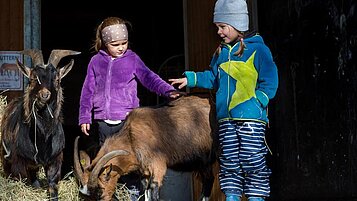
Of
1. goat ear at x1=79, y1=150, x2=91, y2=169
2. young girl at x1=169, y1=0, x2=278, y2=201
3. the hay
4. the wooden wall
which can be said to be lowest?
the hay

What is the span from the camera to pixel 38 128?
6023 millimetres

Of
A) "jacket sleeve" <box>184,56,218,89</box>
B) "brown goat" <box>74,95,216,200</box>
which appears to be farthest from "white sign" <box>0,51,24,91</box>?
"jacket sleeve" <box>184,56,218,89</box>

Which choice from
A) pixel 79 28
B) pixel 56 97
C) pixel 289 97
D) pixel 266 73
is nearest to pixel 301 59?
pixel 289 97

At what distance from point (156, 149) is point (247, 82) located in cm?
106

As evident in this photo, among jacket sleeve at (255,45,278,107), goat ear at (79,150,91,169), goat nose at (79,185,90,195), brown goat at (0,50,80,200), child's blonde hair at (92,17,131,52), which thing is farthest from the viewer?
child's blonde hair at (92,17,131,52)

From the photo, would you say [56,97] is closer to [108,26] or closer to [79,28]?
[108,26]

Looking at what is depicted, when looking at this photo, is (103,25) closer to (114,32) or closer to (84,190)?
(114,32)

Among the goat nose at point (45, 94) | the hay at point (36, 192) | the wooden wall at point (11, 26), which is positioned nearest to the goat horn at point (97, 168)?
the hay at point (36, 192)

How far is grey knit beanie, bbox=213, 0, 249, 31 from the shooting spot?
5348 millimetres

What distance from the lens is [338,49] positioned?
686 cm

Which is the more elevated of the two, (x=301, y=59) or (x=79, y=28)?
(x=79, y=28)

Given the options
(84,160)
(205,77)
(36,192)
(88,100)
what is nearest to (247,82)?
(205,77)

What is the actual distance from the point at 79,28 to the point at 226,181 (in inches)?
359

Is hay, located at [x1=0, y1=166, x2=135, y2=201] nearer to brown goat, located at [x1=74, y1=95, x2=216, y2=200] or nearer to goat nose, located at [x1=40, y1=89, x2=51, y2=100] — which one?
brown goat, located at [x1=74, y1=95, x2=216, y2=200]
